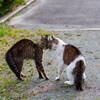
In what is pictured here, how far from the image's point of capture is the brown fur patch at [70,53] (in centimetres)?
528

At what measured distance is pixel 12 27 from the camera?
9.55 metres

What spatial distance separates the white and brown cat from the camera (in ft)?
16.5

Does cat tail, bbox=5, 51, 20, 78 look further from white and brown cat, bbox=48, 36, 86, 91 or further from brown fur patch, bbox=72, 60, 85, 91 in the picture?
brown fur patch, bbox=72, 60, 85, 91

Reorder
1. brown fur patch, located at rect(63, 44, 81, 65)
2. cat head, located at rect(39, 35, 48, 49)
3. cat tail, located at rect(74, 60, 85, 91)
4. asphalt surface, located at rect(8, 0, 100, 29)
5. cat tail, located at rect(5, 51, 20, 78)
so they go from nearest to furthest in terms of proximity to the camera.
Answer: cat tail, located at rect(74, 60, 85, 91) → brown fur patch, located at rect(63, 44, 81, 65) → cat tail, located at rect(5, 51, 20, 78) → cat head, located at rect(39, 35, 48, 49) → asphalt surface, located at rect(8, 0, 100, 29)

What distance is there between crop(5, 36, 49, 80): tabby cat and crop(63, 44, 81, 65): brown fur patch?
538 mm

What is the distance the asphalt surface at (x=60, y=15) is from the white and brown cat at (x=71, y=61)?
12.9 feet

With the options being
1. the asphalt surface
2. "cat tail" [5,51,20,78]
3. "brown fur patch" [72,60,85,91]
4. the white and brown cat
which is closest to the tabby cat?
"cat tail" [5,51,20,78]

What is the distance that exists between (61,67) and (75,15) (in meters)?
6.00

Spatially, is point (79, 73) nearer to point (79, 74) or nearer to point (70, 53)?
point (79, 74)

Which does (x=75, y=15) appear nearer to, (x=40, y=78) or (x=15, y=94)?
(x=40, y=78)

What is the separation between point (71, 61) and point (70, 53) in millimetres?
204

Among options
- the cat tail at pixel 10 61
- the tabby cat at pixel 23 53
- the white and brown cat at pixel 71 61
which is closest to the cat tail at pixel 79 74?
the white and brown cat at pixel 71 61

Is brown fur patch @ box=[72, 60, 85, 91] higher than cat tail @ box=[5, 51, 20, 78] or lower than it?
lower

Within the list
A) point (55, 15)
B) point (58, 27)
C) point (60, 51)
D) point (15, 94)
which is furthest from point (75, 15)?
point (15, 94)
